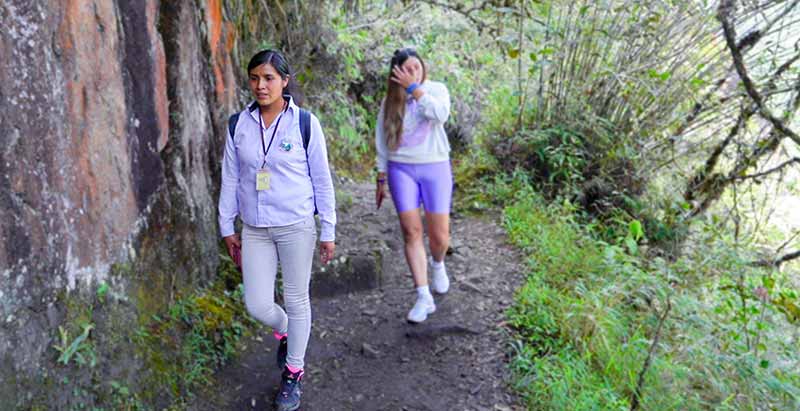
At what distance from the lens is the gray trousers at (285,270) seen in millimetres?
3344


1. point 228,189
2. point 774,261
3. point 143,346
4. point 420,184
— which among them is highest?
point 228,189

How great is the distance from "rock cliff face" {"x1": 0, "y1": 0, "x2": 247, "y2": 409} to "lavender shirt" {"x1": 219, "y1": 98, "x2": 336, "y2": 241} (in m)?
0.63

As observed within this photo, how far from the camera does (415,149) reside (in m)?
4.32

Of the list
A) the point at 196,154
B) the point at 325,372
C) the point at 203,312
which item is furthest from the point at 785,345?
the point at 196,154

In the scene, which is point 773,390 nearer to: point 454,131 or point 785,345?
point 785,345

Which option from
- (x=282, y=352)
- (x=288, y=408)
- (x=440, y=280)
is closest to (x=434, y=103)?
(x=440, y=280)

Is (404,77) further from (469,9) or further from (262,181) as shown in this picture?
(469,9)

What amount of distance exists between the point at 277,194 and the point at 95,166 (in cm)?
93

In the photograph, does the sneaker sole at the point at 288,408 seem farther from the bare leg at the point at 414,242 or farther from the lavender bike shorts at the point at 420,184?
the lavender bike shorts at the point at 420,184

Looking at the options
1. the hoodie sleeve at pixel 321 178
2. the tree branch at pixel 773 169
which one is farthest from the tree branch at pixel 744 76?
the hoodie sleeve at pixel 321 178

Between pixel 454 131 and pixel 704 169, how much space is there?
4.69 m

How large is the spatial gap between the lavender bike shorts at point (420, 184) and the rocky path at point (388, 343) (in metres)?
0.94

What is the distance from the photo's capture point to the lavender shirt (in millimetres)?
3227

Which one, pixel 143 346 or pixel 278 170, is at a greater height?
pixel 278 170
